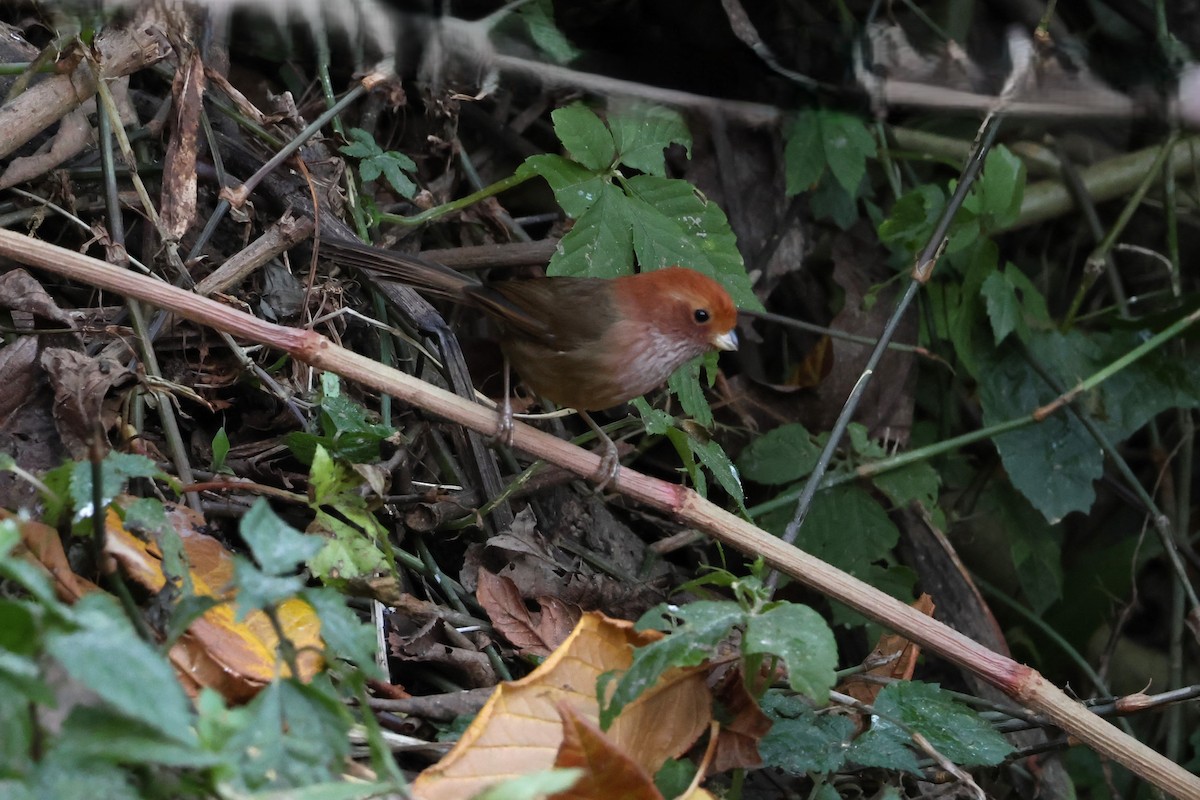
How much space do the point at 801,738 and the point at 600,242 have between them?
4.28 feet

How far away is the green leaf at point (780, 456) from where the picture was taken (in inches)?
129

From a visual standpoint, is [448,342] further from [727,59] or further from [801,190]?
[801,190]

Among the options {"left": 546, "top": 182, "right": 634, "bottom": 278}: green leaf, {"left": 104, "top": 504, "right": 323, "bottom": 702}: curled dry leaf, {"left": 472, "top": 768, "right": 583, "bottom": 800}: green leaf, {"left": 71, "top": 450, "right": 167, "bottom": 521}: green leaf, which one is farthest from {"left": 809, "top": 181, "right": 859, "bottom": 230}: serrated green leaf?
{"left": 472, "top": 768, "right": 583, "bottom": 800}: green leaf

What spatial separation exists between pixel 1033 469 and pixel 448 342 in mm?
1838

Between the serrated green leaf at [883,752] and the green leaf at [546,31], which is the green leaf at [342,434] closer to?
the green leaf at [546,31]

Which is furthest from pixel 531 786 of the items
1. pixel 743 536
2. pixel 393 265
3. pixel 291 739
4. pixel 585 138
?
pixel 585 138

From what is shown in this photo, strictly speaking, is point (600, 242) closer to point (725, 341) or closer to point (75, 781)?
point (725, 341)

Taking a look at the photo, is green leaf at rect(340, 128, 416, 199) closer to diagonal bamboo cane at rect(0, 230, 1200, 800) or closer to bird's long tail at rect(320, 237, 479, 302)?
bird's long tail at rect(320, 237, 479, 302)

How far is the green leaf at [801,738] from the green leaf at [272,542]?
92cm

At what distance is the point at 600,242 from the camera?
2877 millimetres

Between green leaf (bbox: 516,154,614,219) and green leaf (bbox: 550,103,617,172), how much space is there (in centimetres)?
3

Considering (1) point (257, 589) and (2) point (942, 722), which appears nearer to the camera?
(1) point (257, 589)

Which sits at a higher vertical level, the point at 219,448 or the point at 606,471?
the point at 219,448

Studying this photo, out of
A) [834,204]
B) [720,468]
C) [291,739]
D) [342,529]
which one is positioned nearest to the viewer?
[291,739]
